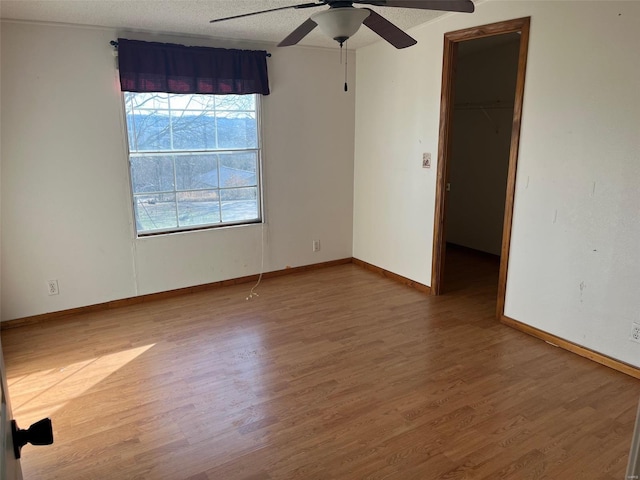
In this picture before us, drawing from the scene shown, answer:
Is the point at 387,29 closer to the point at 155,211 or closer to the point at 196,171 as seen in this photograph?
the point at 196,171

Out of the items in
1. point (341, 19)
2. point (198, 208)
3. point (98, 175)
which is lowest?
point (198, 208)

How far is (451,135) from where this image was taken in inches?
160

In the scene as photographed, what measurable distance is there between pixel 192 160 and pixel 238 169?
46 centimetres

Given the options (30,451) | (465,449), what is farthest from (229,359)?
(465,449)

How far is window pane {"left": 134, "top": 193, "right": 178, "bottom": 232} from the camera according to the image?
4098mm

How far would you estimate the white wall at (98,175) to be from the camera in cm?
350

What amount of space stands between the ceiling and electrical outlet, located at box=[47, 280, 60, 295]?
1998 millimetres

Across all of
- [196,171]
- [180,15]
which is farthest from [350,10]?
[196,171]

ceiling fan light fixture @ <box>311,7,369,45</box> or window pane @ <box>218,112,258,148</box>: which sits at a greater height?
ceiling fan light fixture @ <box>311,7,369,45</box>

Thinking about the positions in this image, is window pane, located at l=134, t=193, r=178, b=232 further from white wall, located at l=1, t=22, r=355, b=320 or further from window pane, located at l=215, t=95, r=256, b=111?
window pane, located at l=215, t=95, r=256, b=111

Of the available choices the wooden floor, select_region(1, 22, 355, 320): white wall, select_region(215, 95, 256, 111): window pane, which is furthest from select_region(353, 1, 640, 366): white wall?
select_region(215, 95, 256, 111): window pane

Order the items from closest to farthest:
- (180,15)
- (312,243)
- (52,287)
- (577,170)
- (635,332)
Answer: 1. (635,332)
2. (577,170)
3. (180,15)
4. (52,287)
5. (312,243)

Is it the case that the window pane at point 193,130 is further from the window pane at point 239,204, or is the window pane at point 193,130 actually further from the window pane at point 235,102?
the window pane at point 239,204

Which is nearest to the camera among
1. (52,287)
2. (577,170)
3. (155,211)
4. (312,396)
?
(312,396)
